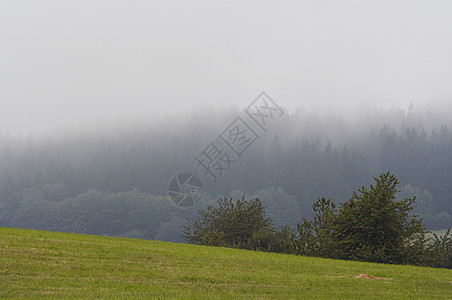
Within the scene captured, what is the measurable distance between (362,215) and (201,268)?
26118mm

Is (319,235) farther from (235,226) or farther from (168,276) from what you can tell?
(168,276)

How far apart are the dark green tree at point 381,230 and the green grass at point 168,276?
54.0 feet

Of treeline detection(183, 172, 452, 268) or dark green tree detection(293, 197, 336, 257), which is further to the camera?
dark green tree detection(293, 197, 336, 257)

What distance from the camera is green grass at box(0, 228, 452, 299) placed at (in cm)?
Answer: 1659

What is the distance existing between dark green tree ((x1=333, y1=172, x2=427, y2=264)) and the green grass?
1645 cm

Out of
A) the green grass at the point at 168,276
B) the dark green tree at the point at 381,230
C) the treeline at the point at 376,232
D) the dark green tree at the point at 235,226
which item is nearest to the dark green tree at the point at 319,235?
the treeline at the point at 376,232

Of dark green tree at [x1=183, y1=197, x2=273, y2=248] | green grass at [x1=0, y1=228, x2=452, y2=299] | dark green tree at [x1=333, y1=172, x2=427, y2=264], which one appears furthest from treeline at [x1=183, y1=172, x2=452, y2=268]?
dark green tree at [x1=183, y1=197, x2=273, y2=248]

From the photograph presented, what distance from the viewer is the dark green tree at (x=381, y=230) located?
43500 mm

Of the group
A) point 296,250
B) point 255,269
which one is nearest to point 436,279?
point 255,269

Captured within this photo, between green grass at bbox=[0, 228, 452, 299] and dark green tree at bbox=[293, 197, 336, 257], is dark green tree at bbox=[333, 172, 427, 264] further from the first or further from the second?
green grass at bbox=[0, 228, 452, 299]

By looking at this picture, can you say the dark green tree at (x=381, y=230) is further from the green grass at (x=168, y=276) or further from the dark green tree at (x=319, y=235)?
the green grass at (x=168, y=276)

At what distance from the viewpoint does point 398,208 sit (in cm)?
4422

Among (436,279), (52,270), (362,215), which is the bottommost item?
(52,270)

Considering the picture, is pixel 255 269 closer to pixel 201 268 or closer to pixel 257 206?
pixel 201 268
